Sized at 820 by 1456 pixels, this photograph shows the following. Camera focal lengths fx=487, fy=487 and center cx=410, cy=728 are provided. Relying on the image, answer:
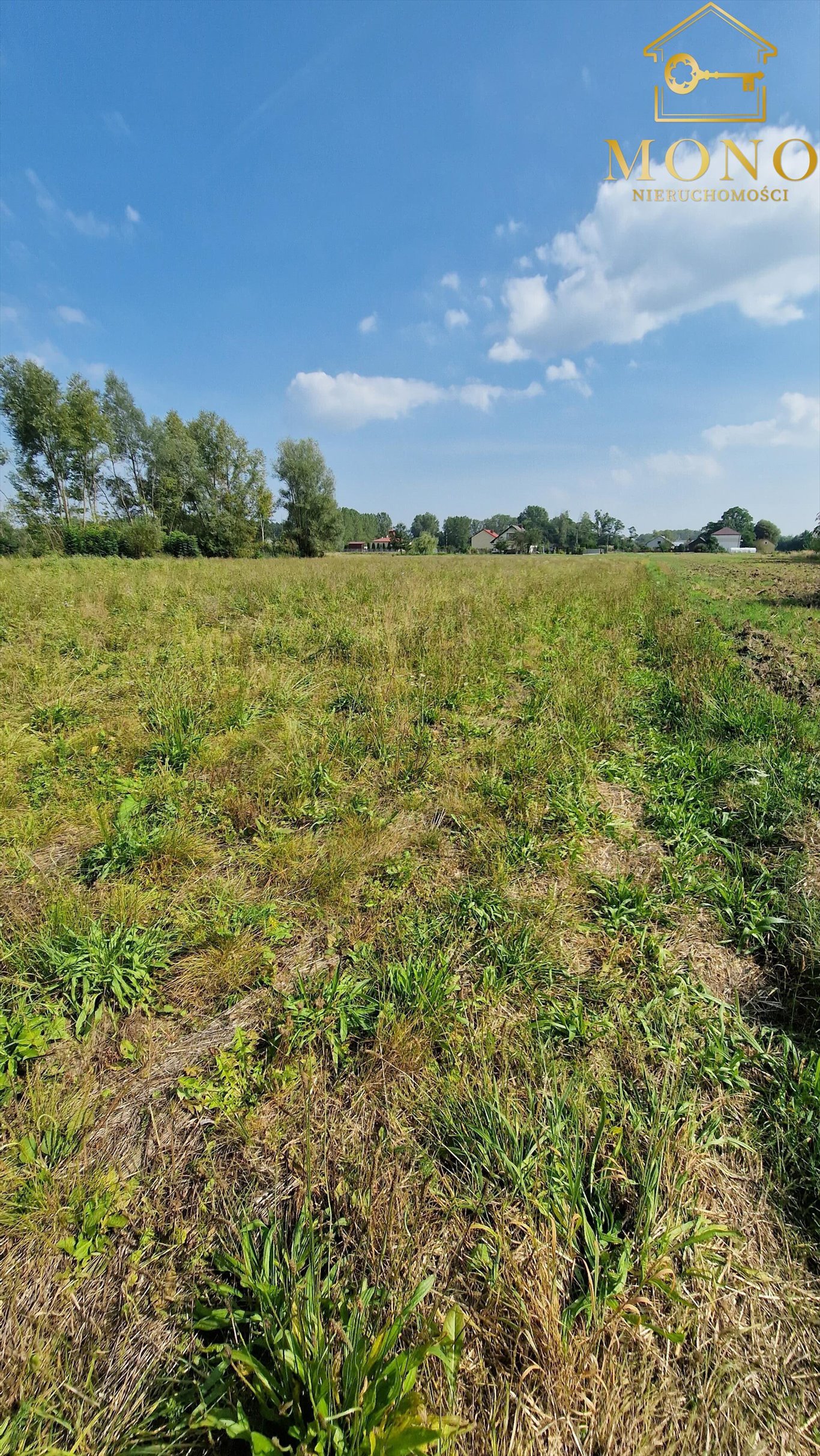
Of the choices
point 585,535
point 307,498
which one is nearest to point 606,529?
point 585,535

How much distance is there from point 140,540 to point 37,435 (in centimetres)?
2085

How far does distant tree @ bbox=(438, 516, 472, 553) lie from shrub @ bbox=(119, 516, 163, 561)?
253 ft

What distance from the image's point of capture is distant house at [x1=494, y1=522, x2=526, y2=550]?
9775cm

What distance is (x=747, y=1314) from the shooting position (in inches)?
53.9

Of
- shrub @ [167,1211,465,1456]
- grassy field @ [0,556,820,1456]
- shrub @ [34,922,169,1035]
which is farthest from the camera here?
shrub @ [34,922,169,1035]

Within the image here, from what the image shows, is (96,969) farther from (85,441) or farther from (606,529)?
(606,529)

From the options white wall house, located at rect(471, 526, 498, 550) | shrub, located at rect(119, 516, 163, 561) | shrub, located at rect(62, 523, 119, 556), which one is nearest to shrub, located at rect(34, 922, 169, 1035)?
shrub, located at rect(119, 516, 163, 561)

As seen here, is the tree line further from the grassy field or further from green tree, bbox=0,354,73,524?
the grassy field

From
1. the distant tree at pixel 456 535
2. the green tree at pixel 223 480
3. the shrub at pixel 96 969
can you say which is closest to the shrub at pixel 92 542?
the green tree at pixel 223 480

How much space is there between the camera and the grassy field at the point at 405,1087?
48.3 inches

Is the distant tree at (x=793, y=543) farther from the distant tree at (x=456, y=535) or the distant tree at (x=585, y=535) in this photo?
the distant tree at (x=456, y=535)

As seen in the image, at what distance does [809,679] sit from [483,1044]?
20.1ft

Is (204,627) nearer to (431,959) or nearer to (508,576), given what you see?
(431,959)

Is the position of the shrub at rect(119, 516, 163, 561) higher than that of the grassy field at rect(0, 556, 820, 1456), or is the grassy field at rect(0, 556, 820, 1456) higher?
the shrub at rect(119, 516, 163, 561)
